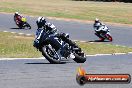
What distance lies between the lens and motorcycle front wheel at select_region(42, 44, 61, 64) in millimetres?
16203

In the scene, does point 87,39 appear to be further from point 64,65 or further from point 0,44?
point 64,65

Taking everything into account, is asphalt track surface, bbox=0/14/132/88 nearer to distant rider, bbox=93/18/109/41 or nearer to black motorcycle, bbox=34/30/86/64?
black motorcycle, bbox=34/30/86/64

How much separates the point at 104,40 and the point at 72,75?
16.2 metres

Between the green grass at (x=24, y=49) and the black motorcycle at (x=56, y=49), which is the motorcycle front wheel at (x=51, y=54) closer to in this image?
the black motorcycle at (x=56, y=49)

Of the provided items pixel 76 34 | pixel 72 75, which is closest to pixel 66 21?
pixel 76 34

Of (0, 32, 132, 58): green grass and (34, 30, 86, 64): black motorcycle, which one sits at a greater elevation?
(34, 30, 86, 64): black motorcycle

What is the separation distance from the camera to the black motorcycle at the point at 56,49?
1623 cm

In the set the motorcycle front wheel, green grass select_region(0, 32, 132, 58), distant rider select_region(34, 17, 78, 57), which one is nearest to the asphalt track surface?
the motorcycle front wheel

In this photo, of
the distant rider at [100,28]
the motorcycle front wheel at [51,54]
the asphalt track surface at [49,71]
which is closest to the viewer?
the asphalt track surface at [49,71]

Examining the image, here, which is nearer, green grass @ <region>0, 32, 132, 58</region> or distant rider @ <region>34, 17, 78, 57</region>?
distant rider @ <region>34, 17, 78, 57</region>

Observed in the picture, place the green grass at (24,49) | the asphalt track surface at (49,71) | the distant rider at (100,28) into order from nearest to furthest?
the asphalt track surface at (49,71) → the green grass at (24,49) → the distant rider at (100,28)

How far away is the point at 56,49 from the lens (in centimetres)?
1653

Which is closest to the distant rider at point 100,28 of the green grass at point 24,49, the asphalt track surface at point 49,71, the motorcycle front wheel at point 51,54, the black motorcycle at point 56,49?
the green grass at point 24,49

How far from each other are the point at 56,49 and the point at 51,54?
32 centimetres
